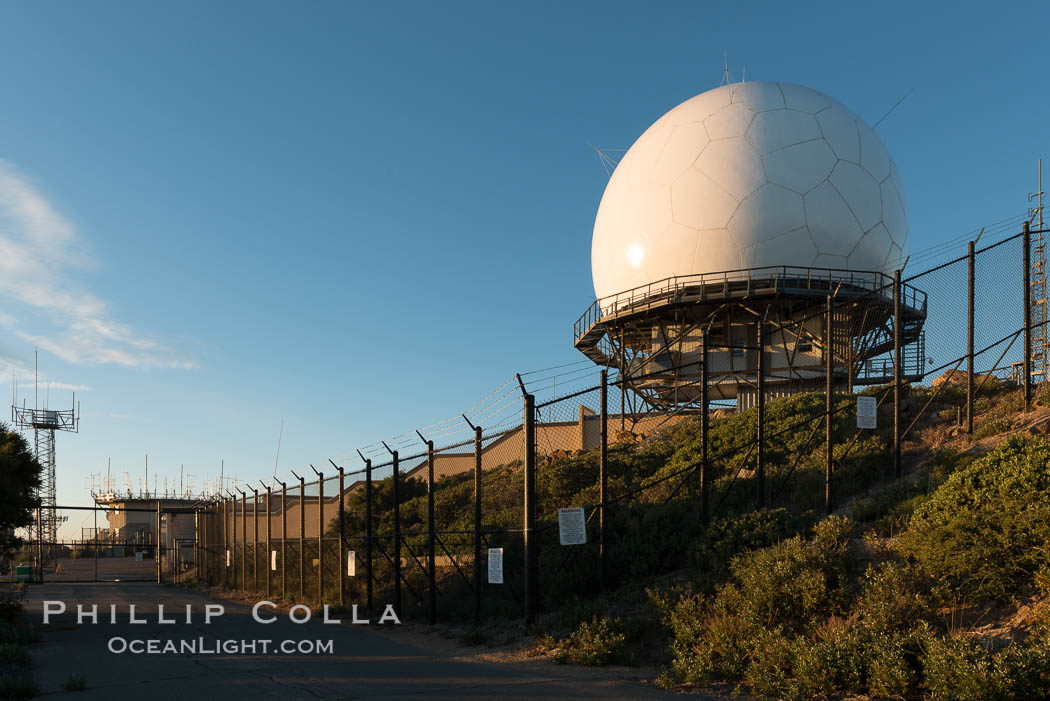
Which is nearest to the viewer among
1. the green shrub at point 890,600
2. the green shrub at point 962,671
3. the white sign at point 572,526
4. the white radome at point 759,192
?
the green shrub at point 962,671

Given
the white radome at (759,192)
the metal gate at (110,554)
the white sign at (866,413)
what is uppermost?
the white radome at (759,192)

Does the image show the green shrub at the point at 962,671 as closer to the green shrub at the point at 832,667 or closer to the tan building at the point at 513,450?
the green shrub at the point at 832,667

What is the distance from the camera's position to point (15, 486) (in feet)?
59.8

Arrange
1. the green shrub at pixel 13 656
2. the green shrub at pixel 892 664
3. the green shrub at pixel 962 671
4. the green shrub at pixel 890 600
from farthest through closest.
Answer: the green shrub at pixel 13 656, the green shrub at pixel 890 600, the green shrub at pixel 892 664, the green shrub at pixel 962 671

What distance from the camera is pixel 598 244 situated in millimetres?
36688

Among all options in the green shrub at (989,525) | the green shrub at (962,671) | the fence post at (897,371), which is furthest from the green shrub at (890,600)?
the fence post at (897,371)

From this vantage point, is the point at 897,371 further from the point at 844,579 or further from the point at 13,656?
the point at 13,656

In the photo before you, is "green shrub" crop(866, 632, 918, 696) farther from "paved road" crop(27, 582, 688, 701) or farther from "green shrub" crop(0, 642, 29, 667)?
"green shrub" crop(0, 642, 29, 667)

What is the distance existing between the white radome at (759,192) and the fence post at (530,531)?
18849mm

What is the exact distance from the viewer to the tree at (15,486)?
18.0 m

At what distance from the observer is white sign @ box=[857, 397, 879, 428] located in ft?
44.4

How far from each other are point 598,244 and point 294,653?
26.3 metres

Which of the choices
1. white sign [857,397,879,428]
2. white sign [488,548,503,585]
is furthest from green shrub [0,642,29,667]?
white sign [857,397,879,428]

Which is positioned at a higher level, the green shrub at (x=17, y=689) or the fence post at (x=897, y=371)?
the fence post at (x=897, y=371)
